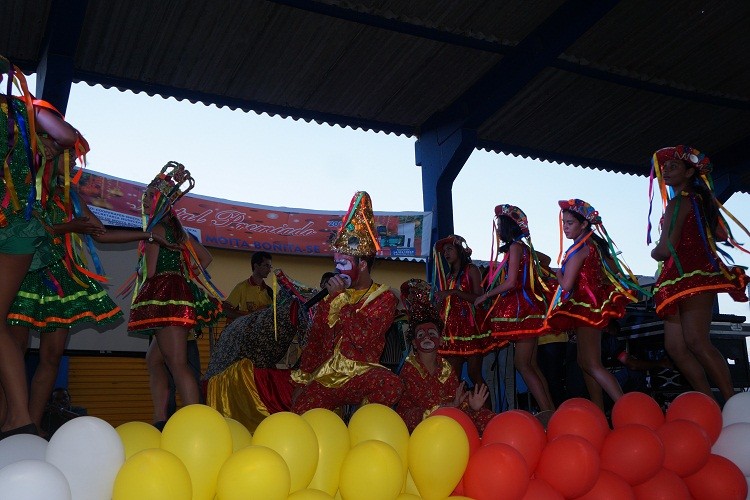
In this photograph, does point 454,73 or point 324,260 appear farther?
point 324,260

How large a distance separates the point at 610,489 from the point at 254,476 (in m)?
1.13

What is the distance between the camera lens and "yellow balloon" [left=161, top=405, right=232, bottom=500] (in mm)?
1654

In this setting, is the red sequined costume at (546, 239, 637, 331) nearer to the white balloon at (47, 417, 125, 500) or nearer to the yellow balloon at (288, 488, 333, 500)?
the yellow balloon at (288, 488, 333, 500)

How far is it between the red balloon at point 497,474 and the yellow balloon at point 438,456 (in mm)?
49

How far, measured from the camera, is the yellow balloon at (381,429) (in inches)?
78.2

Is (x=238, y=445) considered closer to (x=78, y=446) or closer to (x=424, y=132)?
(x=78, y=446)

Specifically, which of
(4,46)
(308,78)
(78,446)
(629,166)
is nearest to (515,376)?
(308,78)

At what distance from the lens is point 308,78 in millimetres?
7668

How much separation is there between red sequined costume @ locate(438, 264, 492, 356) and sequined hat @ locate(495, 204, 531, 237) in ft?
2.81

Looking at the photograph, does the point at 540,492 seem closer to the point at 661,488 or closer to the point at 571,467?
the point at 571,467

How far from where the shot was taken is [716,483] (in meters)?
2.40

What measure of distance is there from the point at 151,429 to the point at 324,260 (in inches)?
340

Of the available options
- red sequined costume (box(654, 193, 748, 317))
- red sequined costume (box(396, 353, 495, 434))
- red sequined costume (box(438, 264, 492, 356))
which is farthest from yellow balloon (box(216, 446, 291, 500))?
red sequined costume (box(438, 264, 492, 356))

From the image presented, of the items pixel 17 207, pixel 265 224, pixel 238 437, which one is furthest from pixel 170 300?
pixel 265 224
